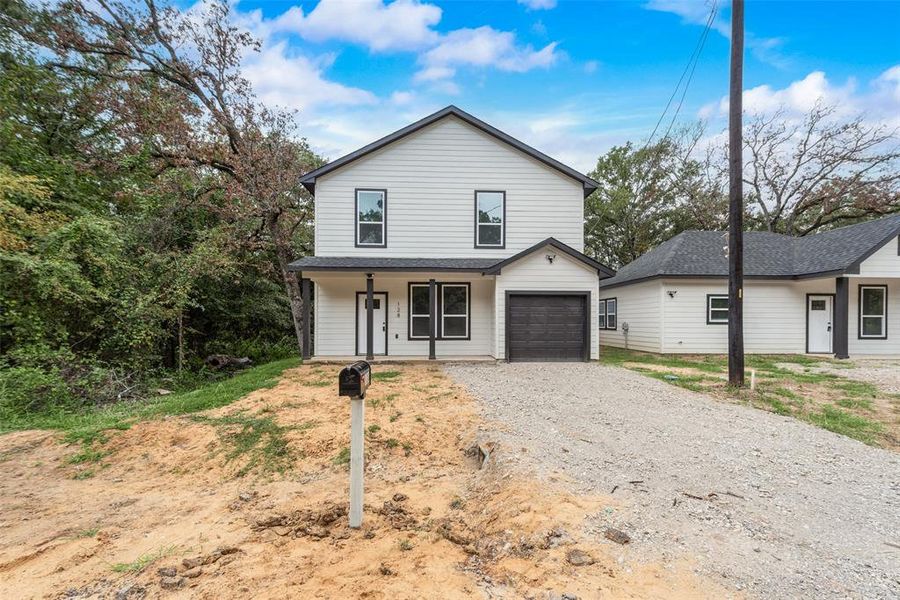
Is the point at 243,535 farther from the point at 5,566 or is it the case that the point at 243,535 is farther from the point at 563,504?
the point at 563,504

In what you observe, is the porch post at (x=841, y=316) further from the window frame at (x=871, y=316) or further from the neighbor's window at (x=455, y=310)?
the neighbor's window at (x=455, y=310)

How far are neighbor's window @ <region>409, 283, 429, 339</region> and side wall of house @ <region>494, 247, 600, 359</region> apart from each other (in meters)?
2.33

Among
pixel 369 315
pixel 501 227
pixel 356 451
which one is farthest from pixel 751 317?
pixel 356 451

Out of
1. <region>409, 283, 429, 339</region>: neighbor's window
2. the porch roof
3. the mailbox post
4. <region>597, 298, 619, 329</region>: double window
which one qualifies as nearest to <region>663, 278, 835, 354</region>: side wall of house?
<region>597, 298, 619, 329</region>: double window

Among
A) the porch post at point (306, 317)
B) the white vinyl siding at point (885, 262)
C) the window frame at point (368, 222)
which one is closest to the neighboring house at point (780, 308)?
the white vinyl siding at point (885, 262)

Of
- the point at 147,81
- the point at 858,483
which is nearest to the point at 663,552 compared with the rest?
the point at 858,483

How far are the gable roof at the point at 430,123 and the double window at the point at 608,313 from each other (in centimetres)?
697

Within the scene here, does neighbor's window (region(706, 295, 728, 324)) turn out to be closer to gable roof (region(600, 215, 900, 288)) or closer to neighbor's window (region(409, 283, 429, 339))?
Result: gable roof (region(600, 215, 900, 288))

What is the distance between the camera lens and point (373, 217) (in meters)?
12.5

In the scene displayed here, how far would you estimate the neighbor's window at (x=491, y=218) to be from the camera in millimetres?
12672

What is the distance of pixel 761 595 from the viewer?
2152 mm

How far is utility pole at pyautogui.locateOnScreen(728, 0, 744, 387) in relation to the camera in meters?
→ 7.86

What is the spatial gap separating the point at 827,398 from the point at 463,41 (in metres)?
14.9

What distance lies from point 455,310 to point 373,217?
12.7 ft
